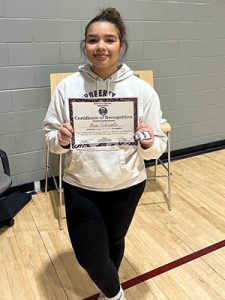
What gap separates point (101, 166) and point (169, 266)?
0.96 metres

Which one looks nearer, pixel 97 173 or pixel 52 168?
pixel 97 173

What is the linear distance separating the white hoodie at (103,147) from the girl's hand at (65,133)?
0.14 feet

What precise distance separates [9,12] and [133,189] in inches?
65.2

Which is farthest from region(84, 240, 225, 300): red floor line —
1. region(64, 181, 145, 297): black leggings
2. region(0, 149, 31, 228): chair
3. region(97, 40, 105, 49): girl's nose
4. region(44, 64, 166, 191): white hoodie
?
region(97, 40, 105, 49): girl's nose

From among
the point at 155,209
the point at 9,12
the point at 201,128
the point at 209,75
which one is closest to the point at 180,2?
the point at 209,75

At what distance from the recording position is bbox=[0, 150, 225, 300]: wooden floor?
168 centimetres

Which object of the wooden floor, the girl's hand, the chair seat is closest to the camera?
the girl's hand

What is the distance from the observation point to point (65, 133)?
1.16m

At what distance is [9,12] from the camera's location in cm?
221

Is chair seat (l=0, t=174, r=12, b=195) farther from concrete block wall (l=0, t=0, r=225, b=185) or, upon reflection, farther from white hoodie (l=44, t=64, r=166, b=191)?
white hoodie (l=44, t=64, r=166, b=191)

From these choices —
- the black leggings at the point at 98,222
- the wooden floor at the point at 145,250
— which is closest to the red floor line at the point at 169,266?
the wooden floor at the point at 145,250

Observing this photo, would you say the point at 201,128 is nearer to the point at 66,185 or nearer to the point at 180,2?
the point at 180,2

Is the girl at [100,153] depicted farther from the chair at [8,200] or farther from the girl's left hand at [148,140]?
the chair at [8,200]

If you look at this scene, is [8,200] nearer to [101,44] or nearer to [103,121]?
[103,121]
